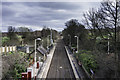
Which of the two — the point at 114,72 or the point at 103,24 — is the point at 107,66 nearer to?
the point at 114,72

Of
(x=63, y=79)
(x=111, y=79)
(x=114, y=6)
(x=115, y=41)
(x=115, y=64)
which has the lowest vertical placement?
(x=63, y=79)

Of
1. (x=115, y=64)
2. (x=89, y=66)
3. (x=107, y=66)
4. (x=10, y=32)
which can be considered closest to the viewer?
(x=115, y=64)

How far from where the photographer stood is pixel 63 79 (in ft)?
41.4

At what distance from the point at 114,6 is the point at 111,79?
4566mm

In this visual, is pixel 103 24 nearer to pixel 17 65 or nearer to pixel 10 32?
pixel 17 65

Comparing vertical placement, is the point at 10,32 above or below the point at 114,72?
above

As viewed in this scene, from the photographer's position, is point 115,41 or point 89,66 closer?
point 115,41

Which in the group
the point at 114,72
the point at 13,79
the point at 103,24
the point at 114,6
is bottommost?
the point at 13,79

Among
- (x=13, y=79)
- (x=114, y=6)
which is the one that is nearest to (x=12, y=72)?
(x=13, y=79)

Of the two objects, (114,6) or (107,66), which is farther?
(114,6)

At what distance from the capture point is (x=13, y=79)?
33.3 feet

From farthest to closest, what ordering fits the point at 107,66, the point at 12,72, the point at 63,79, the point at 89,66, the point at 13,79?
1. the point at 89,66
2. the point at 63,79
3. the point at 12,72
4. the point at 13,79
5. the point at 107,66

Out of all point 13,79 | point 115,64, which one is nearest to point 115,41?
point 115,64

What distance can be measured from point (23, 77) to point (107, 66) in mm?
7056
